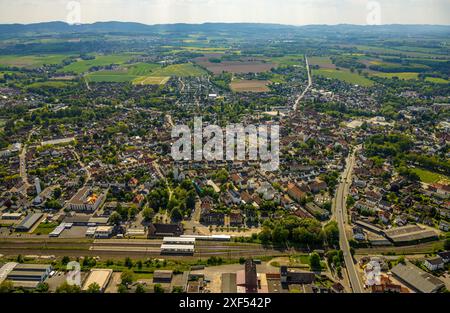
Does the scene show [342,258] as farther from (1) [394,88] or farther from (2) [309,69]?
(2) [309,69]

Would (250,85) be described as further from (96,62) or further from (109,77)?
(96,62)

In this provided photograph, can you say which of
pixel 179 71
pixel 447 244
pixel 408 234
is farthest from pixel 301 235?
pixel 179 71

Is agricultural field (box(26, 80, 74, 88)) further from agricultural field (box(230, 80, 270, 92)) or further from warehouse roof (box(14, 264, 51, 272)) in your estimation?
warehouse roof (box(14, 264, 51, 272))

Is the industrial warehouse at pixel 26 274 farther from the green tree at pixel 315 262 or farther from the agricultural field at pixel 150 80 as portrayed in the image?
the agricultural field at pixel 150 80

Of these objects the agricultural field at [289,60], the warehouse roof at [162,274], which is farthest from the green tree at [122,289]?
the agricultural field at [289,60]

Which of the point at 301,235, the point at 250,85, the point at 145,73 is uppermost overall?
the point at 145,73

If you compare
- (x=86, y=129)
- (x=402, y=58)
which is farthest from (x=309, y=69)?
(x=86, y=129)
